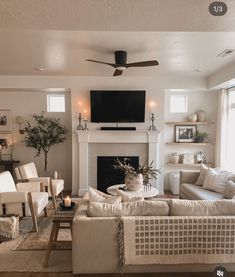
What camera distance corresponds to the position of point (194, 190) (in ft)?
14.2

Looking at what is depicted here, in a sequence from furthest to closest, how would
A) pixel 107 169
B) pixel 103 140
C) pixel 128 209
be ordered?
pixel 107 169 < pixel 103 140 < pixel 128 209

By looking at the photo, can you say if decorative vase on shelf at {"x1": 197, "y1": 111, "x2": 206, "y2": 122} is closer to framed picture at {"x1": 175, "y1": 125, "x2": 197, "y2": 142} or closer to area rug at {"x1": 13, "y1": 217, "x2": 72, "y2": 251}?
framed picture at {"x1": 175, "y1": 125, "x2": 197, "y2": 142}

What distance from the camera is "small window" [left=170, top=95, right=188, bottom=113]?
6340 millimetres

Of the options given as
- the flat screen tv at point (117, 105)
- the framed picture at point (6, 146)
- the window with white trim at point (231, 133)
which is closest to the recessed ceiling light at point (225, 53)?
the window with white trim at point (231, 133)

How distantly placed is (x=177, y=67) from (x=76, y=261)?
157 inches

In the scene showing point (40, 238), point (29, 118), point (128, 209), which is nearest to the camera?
point (128, 209)

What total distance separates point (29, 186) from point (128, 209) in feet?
8.87

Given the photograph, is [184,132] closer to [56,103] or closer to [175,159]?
[175,159]

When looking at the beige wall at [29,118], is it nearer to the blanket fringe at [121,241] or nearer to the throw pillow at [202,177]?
the throw pillow at [202,177]

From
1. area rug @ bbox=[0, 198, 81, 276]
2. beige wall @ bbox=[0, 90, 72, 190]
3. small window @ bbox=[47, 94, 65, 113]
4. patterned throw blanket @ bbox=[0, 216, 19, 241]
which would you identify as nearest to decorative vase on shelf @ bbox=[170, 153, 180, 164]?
beige wall @ bbox=[0, 90, 72, 190]

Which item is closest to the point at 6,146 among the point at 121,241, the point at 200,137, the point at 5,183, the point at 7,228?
the point at 5,183

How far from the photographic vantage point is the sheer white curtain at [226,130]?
5.53m

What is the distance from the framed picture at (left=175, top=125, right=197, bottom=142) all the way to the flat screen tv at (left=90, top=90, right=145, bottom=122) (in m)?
1.12

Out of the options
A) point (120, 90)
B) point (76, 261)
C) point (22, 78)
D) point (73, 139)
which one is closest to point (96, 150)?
point (73, 139)
